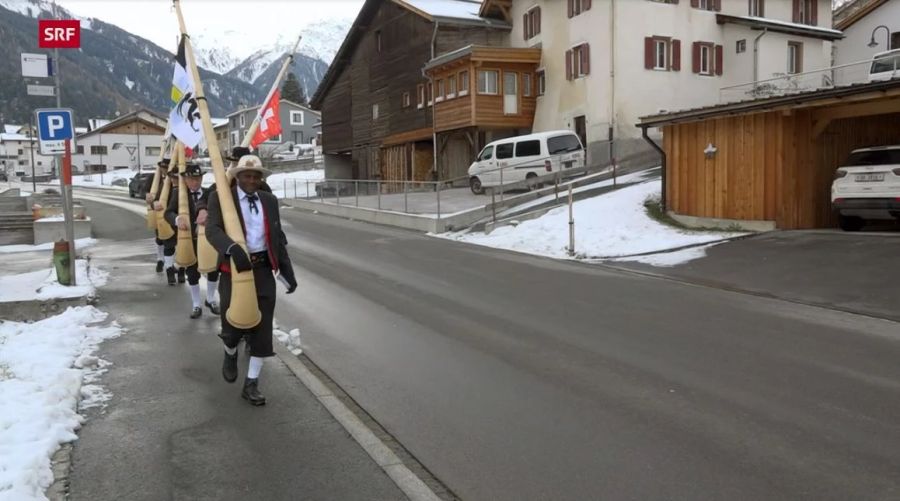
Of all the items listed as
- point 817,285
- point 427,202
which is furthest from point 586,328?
point 427,202

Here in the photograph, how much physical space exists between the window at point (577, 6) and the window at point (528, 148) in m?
7.19

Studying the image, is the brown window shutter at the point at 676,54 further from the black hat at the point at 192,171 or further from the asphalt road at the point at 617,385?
the black hat at the point at 192,171

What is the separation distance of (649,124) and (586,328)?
1164 cm

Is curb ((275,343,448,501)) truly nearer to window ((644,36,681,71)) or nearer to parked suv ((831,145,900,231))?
A: parked suv ((831,145,900,231))

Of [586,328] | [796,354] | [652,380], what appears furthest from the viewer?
[586,328]

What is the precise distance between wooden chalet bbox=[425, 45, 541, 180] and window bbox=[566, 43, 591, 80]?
2750mm

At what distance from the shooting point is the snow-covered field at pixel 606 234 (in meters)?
14.7

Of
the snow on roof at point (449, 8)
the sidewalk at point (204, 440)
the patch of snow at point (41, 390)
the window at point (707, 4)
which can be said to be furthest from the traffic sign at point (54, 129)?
the snow on roof at point (449, 8)

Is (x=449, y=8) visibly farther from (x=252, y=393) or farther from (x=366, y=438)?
(x=366, y=438)

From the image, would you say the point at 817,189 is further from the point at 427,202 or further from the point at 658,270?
the point at 427,202

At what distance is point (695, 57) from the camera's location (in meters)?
30.1

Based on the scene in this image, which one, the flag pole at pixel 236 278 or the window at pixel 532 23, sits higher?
the window at pixel 532 23

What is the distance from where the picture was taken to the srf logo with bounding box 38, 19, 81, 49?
33.7 ft

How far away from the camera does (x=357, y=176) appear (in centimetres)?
4781
